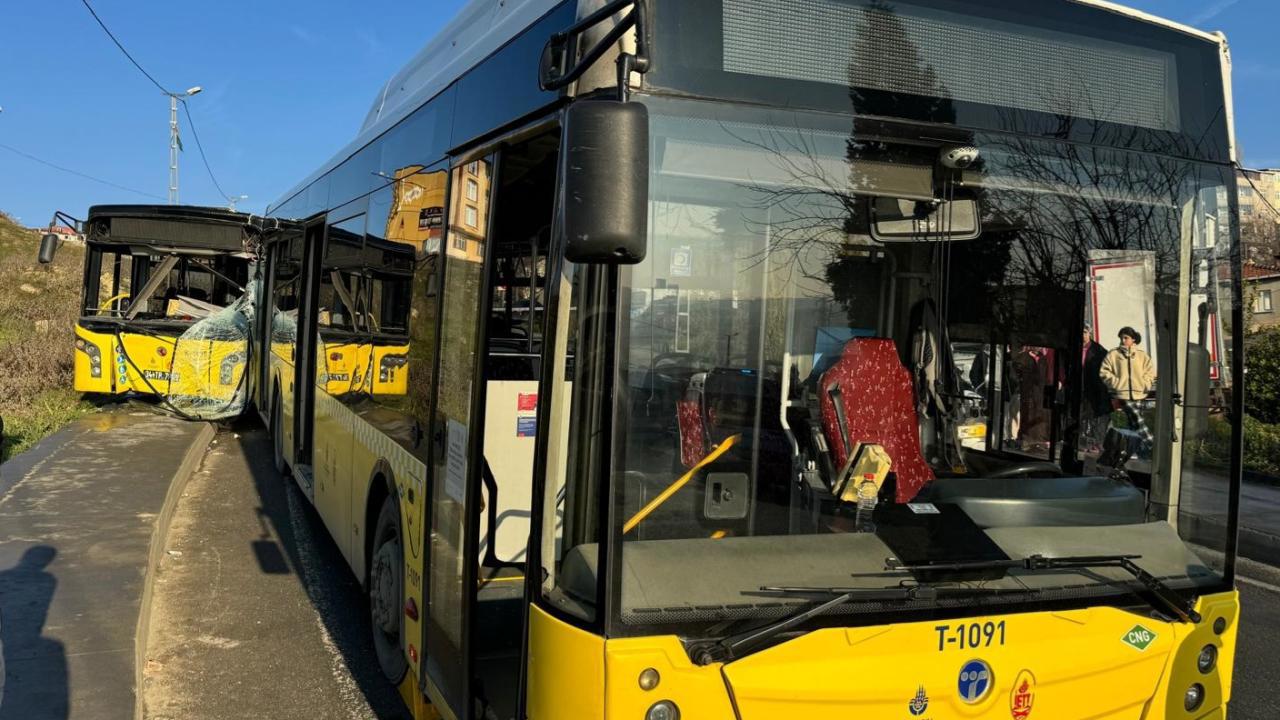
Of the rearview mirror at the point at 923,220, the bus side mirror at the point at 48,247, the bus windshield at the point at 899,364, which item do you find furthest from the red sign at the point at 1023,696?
the bus side mirror at the point at 48,247

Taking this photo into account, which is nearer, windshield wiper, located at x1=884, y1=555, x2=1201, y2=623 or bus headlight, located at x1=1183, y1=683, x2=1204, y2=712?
windshield wiper, located at x1=884, y1=555, x2=1201, y2=623

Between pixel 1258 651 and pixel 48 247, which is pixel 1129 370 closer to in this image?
pixel 1258 651

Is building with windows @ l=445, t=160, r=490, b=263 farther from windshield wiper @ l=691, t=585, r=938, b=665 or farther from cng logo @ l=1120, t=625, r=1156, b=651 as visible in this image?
cng logo @ l=1120, t=625, r=1156, b=651

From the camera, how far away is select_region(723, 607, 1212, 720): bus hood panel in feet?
7.66

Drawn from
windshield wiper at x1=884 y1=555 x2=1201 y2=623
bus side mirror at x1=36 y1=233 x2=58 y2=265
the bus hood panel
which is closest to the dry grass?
bus side mirror at x1=36 y1=233 x2=58 y2=265

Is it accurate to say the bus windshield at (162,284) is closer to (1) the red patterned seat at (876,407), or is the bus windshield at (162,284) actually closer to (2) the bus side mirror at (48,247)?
(2) the bus side mirror at (48,247)

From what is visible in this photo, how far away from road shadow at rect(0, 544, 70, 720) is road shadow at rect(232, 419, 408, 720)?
1.36 metres

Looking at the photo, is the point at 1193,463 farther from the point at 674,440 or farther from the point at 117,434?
the point at 117,434

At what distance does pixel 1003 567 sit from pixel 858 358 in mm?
1020

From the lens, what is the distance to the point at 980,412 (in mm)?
3775

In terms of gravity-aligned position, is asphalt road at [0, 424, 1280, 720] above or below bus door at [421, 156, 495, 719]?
below

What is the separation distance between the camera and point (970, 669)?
8.25 feet

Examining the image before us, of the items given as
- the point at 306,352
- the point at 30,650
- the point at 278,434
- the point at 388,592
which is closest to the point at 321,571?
the point at 306,352

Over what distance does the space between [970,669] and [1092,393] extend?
1363 mm
